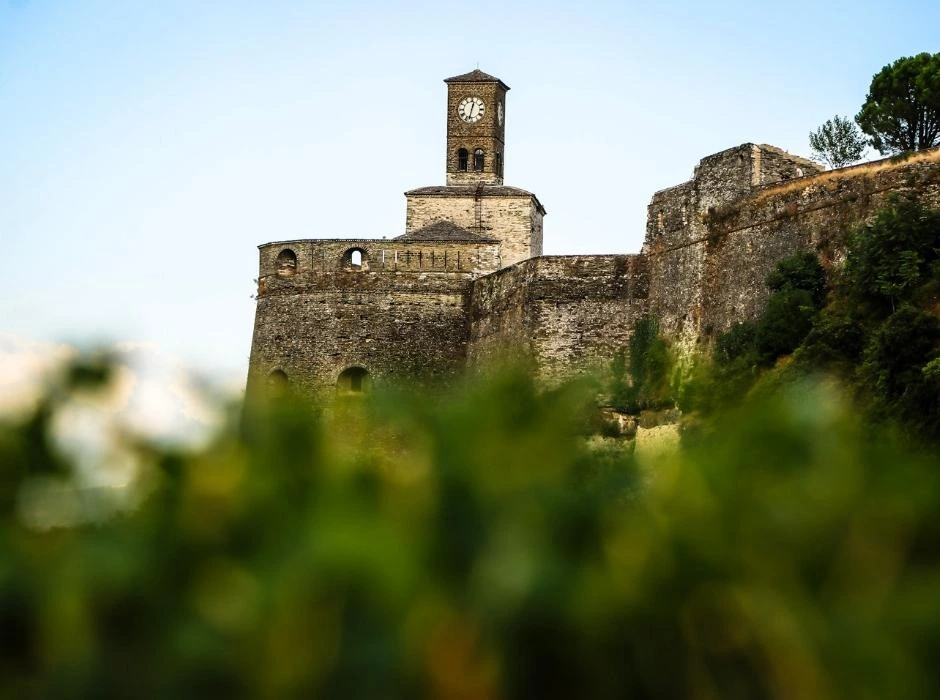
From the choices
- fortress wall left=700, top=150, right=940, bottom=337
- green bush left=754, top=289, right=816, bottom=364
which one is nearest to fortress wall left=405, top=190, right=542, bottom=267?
fortress wall left=700, top=150, right=940, bottom=337

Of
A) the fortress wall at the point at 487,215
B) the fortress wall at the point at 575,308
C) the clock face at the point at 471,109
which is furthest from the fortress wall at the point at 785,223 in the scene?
the clock face at the point at 471,109

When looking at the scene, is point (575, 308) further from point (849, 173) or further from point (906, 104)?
point (906, 104)

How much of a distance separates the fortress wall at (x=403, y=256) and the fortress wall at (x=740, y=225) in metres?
8.01

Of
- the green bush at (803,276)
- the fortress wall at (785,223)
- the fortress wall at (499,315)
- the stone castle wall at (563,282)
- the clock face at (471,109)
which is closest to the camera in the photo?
the fortress wall at (785,223)

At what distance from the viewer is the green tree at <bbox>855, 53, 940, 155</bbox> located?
42344mm

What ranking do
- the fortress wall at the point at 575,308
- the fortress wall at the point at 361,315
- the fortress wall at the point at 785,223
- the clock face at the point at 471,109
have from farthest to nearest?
the clock face at the point at 471,109, the fortress wall at the point at 361,315, the fortress wall at the point at 575,308, the fortress wall at the point at 785,223

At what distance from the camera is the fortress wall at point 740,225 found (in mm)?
26250

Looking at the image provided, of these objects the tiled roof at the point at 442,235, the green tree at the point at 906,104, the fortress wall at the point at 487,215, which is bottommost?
the tiled roof at the point at 442,235

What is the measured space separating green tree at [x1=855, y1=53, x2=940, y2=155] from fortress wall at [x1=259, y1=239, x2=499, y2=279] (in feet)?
39.3

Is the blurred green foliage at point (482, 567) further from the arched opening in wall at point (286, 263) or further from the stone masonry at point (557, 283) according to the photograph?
the arched opening in wall at point (286, 263)

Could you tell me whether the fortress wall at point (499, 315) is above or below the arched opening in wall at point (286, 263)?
below

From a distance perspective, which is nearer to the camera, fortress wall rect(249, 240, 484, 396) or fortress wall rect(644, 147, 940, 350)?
fortress wall rect(644, 147, 940, 350)

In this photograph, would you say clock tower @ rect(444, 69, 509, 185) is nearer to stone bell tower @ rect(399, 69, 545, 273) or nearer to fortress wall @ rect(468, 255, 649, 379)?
stone bell tower @ rect(399, 69, 545, 273)

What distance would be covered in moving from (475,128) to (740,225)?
2579cm
